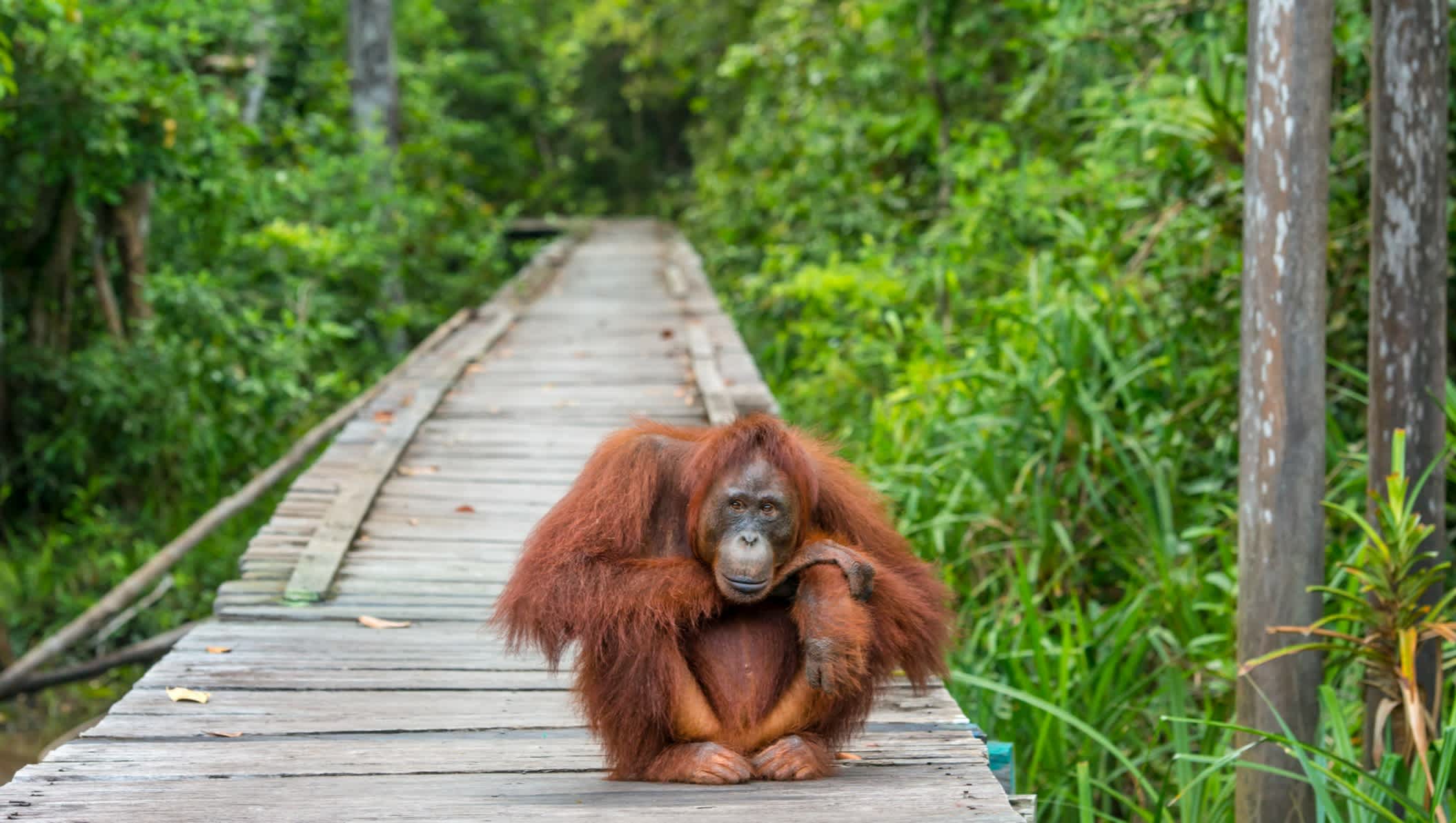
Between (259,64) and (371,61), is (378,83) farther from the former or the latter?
(259,64)

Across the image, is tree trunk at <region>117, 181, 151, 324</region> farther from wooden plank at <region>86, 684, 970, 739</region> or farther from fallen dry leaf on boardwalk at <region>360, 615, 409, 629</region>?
wooden plank at <region>86, 684, 970, 739</region>

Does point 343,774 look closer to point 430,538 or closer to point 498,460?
point 430,538

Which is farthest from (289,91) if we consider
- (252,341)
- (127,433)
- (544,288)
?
(127,433)

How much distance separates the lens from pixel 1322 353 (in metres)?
2.88

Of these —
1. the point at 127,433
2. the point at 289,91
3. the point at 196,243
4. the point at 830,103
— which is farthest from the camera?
the point at 289,91

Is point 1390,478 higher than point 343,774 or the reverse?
higher

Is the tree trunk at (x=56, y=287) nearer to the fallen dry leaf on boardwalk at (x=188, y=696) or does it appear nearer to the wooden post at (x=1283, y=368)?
the fallen dry leaf on boardwalk at (x=188, y=696)

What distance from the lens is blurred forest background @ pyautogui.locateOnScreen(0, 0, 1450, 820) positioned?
163 inches

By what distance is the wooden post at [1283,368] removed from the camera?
2.82 metres

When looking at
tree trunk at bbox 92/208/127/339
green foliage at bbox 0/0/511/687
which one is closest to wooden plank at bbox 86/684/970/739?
green foliage at bbox 0/0/511/687

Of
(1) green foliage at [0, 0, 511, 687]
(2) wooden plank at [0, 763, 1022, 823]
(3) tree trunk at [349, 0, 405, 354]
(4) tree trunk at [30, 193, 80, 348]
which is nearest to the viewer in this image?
(2) wooden plank at [0, 763, 1022, 823]

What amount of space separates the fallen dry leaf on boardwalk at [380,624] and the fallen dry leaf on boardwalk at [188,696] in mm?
592

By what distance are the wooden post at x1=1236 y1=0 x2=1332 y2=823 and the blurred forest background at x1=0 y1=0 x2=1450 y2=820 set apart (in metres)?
0.16

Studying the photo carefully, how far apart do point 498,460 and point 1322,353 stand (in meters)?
3.00
